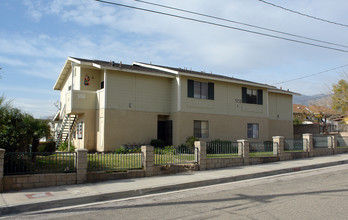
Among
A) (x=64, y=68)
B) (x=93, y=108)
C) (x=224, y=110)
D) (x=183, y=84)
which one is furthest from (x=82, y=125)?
(x=224, y=110)

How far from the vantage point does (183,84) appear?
21.1 metres

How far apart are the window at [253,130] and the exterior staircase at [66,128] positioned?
13360 mm

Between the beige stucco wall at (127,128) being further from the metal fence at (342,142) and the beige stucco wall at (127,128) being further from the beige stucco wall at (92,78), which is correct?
the metal fence at (342,142)

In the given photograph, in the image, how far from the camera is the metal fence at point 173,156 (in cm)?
1294

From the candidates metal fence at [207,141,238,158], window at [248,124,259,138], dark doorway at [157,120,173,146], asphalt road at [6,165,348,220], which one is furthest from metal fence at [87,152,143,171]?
window at [248,124,259,138]

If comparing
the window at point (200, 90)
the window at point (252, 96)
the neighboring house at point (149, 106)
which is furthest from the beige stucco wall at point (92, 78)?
the window at point (252, 96)

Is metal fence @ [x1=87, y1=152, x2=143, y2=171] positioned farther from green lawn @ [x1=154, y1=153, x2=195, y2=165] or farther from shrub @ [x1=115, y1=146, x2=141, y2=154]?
shrub @ [x1=115, y1=146, x2=141, y2=154]

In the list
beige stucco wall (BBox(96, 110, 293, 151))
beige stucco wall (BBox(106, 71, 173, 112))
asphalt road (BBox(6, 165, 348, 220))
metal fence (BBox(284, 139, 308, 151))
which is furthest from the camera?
metal fence (BBox(284, 139, 308, 151))

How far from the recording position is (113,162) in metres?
12.1

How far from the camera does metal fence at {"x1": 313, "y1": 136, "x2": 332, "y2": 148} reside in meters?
21.5

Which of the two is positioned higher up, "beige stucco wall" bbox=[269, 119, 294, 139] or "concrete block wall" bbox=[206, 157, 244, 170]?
"beige stucco wall" bbox=[269, 119, 294, 139]

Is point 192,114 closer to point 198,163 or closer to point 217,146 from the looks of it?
point 217,146

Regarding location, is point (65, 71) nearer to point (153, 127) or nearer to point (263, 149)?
point (153, 127)

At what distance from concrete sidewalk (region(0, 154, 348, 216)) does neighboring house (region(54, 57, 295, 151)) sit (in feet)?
25.1
